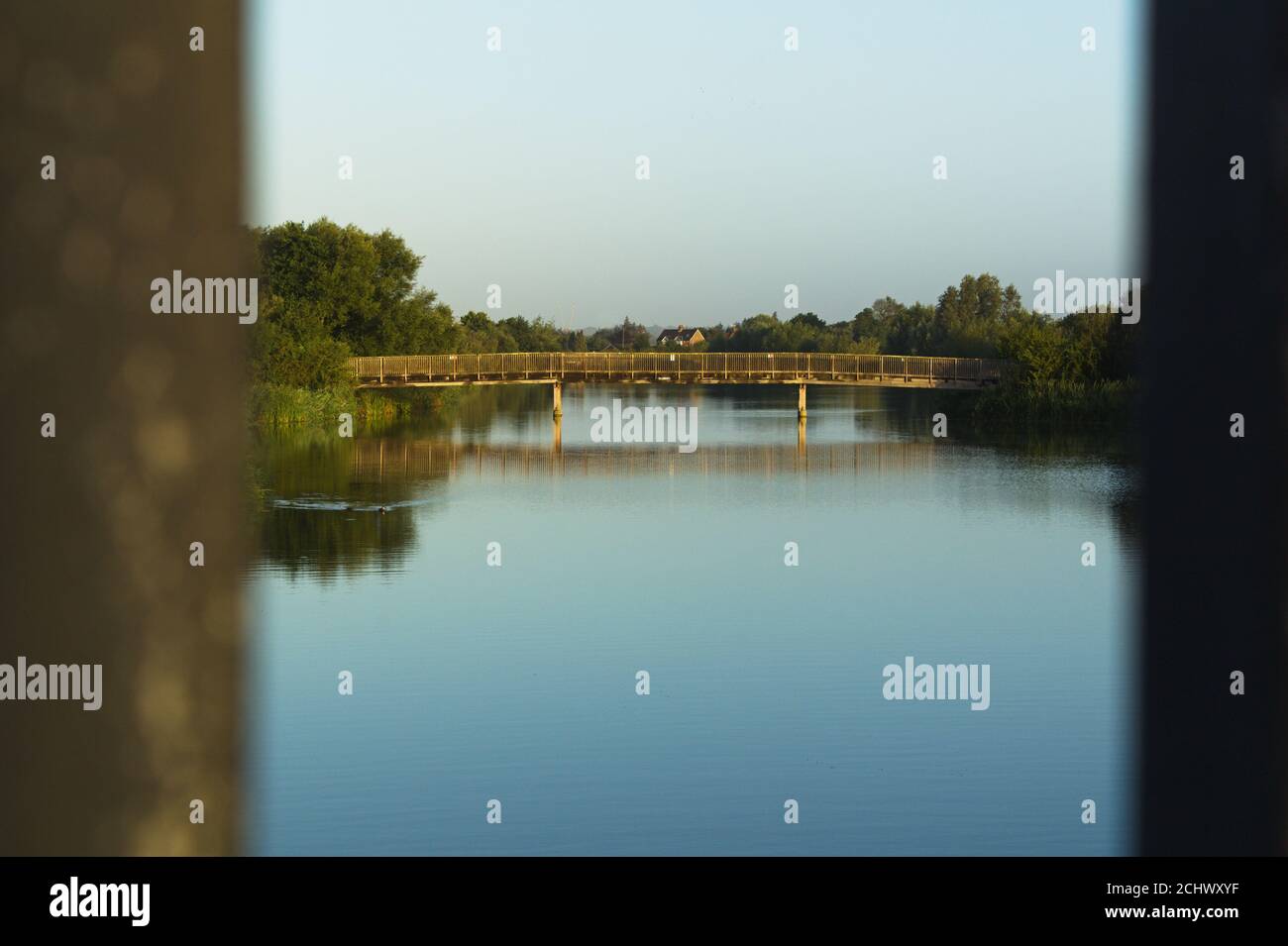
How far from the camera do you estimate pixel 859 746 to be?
10.3 metres

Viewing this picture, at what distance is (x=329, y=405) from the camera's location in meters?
44.7

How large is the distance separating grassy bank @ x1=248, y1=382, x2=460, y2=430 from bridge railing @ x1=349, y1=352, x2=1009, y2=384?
1.65 meters

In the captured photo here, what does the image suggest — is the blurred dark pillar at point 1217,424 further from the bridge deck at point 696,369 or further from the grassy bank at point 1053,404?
the bridge deck at point 696,369

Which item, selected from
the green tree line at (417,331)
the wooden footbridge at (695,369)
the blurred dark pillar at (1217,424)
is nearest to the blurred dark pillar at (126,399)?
the blurred dark pillar at (1217,424)

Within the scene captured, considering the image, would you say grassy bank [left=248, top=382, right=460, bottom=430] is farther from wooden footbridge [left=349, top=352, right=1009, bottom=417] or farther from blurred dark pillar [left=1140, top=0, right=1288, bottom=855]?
blurred dark pillar [left=1140, top=0, right=1288, bottom=855]

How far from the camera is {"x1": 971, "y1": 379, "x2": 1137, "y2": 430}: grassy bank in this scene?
41309mm

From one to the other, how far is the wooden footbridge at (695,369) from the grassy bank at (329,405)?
1.58m

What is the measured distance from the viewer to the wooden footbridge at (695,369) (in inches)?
1725

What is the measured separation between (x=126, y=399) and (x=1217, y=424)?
26.9 inches
